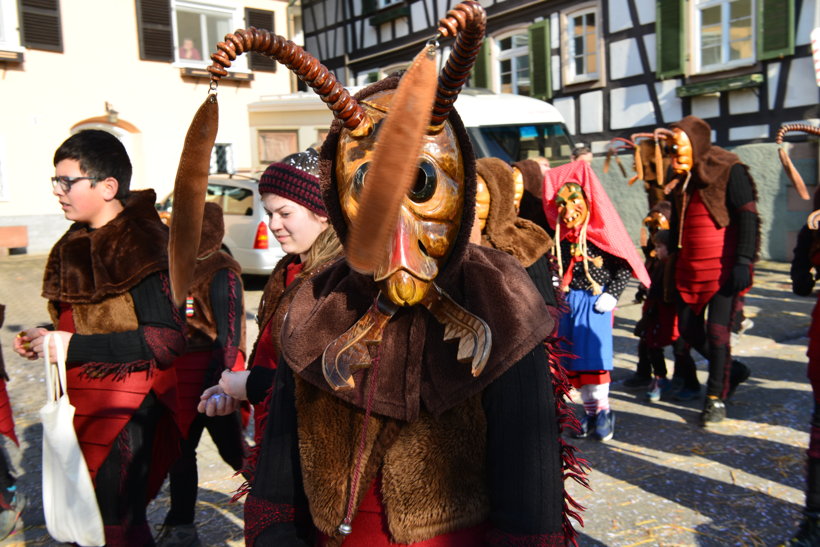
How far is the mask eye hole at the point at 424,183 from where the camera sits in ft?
4.38

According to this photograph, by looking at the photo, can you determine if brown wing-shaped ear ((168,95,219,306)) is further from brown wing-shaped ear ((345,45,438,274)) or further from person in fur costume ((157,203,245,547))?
person in fur costume ((157,203,245,547))

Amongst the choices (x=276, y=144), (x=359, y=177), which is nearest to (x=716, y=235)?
(x=359, y=177)

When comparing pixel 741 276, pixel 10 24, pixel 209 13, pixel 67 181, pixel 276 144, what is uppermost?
Result: pixel 209 13

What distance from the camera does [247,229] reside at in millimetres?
11680

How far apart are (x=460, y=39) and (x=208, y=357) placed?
2830 millimetres

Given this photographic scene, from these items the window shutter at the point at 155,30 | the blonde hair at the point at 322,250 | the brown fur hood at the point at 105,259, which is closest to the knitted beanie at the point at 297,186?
the blonde hair at the point at 322,250

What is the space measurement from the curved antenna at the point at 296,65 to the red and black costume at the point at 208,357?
2.35 m

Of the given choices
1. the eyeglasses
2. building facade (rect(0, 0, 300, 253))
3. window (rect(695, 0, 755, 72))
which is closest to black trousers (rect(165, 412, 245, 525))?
the eyeglasses

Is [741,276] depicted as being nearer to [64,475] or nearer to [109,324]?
[109,324]

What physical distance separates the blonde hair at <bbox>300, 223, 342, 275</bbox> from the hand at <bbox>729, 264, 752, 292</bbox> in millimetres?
3450

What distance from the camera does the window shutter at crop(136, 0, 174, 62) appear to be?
17734 mm

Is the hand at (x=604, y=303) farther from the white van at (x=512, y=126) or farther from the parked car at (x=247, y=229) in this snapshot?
the parked car at (x=247, y=229)

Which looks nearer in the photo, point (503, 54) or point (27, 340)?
point (27, 340)

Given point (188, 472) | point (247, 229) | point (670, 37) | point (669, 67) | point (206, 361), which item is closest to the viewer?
point (188, 472)
